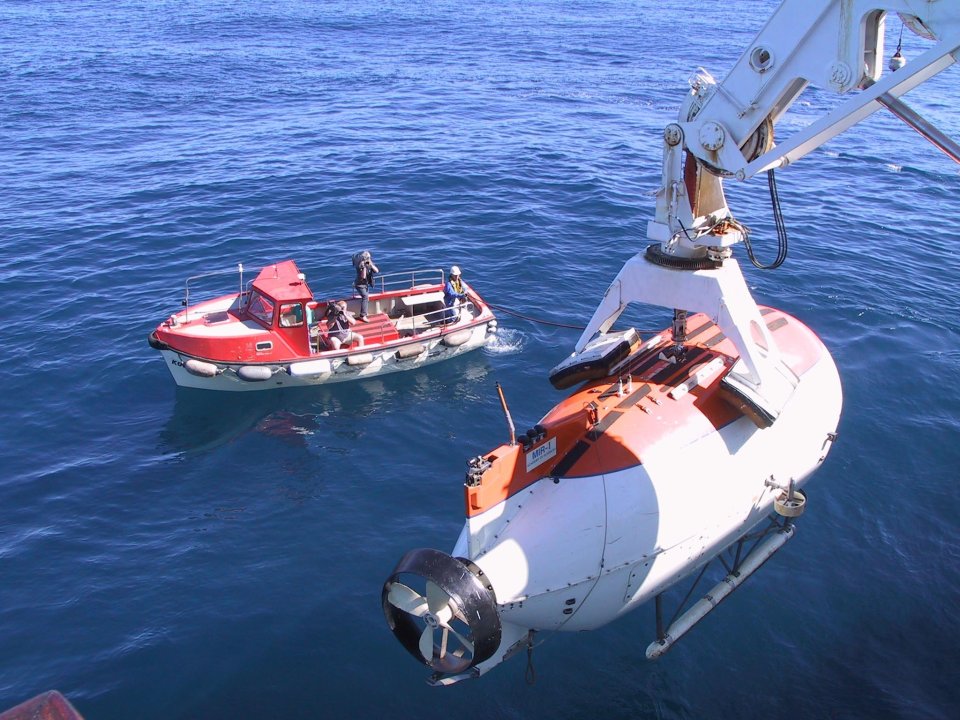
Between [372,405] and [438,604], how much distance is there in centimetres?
1223

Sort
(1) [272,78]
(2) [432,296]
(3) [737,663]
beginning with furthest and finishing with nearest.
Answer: (1) [272,78]
(2) [432,296]
(3) [737,663]

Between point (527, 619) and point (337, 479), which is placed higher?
point (527, 619)

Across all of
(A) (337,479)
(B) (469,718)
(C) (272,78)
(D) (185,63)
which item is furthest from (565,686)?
(D) (185,63)

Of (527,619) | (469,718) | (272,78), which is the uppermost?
(272,78)

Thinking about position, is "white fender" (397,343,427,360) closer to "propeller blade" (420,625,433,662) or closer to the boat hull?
the boat hull

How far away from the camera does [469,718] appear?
44.5ft

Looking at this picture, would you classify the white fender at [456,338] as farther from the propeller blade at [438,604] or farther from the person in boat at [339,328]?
the propeller blade at [438,604]

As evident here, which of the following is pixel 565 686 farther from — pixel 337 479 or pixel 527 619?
pixel 337 479

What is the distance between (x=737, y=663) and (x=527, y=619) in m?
4.77

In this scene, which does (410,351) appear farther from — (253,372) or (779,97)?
(779,97)

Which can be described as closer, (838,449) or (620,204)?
(838,449)

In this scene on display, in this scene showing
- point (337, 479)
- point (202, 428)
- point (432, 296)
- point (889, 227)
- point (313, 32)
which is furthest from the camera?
point (313, 32)

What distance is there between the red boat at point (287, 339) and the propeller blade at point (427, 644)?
1237cm

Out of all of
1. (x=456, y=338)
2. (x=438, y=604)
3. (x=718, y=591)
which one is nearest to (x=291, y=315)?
(x=456, y=338)
